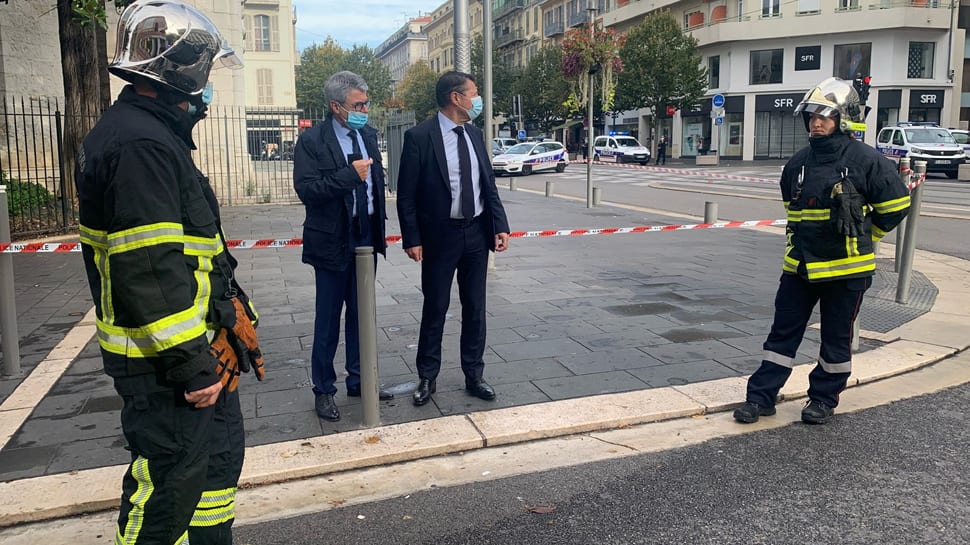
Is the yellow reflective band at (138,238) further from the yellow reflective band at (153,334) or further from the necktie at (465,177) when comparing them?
the necktie at (465,177)

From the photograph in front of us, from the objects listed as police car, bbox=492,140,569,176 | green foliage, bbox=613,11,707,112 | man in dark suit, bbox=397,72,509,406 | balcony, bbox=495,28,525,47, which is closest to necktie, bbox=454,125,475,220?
man in dark suit, bbox=397,72,509,406

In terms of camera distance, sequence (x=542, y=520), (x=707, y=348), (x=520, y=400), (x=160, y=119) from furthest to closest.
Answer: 1. (x=707, y=348)
2. (x=520, y=400)
3. (x=542, y=520)
4. (x=160, y=119)

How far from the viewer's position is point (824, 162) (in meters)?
4.27

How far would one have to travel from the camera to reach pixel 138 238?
6.85 feet

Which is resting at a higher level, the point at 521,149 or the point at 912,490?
the point at 521,149

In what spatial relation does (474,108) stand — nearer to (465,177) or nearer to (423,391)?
(465,177)

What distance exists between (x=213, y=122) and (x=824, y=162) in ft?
59.2

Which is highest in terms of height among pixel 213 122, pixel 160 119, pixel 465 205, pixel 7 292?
pixel 213 122

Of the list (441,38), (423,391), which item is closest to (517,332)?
(423,391)

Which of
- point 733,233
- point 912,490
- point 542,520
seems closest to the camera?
point 542,520

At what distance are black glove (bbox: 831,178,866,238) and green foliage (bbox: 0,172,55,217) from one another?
40.0ft

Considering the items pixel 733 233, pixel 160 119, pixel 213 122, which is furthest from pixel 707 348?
pixel 213 122

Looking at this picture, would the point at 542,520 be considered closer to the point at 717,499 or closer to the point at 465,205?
the point at 717,499

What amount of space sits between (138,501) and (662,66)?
48.3 meters
